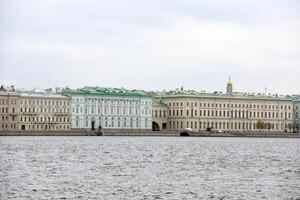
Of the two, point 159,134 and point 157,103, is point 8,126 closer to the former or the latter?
point 159,134

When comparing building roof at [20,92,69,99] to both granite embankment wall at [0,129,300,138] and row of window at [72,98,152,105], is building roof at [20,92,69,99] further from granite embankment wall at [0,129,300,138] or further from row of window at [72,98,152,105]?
granite embankment wall at [0,129,300,138]

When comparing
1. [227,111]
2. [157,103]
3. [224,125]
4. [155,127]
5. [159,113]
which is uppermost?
[157,103]

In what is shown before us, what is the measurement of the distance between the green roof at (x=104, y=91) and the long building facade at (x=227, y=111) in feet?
14.7

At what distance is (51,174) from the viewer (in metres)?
32.8

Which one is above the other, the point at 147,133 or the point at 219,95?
the point at 219,95

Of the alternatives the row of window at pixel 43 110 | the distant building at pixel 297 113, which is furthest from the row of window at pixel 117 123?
the distant building at pixel 297 113

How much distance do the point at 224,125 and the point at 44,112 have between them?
84.2ft

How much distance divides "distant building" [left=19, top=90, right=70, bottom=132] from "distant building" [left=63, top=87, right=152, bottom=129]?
4.78 ft

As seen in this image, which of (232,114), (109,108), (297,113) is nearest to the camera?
(109,108)

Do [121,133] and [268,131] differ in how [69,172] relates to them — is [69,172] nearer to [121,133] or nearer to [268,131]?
[121,133]

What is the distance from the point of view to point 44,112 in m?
100

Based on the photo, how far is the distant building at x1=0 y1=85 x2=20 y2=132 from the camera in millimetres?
97375

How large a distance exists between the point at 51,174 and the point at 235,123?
8581cm

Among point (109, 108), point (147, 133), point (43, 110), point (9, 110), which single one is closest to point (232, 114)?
point (147, 133)
